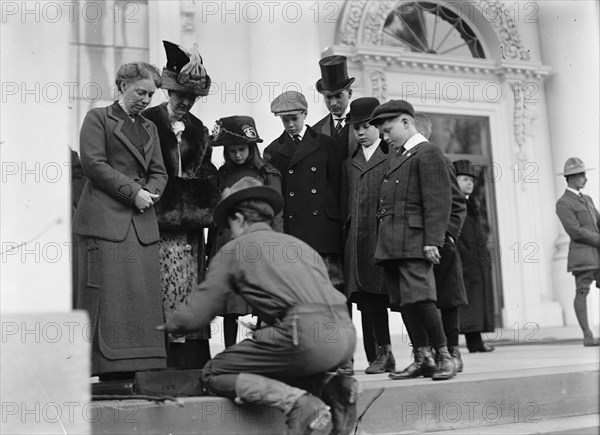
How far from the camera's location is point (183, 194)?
4664 mm

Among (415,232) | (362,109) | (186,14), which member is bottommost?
(415,232)

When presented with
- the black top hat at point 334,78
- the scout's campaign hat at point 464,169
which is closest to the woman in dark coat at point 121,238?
the black top hat at point 334,78

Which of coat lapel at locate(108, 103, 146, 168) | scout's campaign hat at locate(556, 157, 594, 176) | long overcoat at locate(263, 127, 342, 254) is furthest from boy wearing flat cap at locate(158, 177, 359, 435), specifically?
scout's campaign hat at locate(556, 157, 594, 176)

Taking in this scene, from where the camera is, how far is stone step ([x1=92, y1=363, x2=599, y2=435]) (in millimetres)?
3742

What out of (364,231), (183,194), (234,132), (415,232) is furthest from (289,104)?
(415,232)

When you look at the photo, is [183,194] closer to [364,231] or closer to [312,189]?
[312,189]

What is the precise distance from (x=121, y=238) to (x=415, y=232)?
1.58m

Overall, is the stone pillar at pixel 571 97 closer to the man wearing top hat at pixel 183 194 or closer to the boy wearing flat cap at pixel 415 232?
the boy wearing flat cap at pixel 415 232

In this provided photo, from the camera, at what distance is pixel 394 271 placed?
4.81 meters

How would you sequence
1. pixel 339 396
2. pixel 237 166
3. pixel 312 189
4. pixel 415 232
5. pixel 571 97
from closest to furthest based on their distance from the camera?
pixel 339 396, pixel 415 232, pixel 237 166, pixel 312 189, pixel 571 97

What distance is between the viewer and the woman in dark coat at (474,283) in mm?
7504

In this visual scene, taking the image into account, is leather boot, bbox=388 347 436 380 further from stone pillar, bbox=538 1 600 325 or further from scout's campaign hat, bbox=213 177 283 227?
stone pillar, bbox=538 1 600 325

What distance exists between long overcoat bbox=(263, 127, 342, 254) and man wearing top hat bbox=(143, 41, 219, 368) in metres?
0.63

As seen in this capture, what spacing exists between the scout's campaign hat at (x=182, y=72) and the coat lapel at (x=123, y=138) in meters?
0.42
